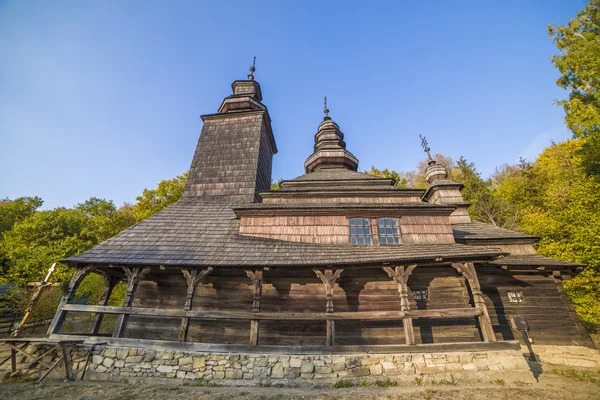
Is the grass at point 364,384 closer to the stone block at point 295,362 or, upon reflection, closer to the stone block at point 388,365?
the stone block at point 388,365

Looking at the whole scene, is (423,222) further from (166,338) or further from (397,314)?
(166,338)

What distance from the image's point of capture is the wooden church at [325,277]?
7805 mm

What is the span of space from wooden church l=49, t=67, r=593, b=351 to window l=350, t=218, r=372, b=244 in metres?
0.04

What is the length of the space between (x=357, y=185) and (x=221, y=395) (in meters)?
10.1

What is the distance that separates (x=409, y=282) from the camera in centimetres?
907

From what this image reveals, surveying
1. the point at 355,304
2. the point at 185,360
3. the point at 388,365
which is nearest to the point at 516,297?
the point at 355,304

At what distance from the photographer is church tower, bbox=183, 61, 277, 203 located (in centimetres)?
1440

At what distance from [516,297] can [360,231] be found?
6.80 metres

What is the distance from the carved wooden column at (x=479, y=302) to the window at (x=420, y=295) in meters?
1.64

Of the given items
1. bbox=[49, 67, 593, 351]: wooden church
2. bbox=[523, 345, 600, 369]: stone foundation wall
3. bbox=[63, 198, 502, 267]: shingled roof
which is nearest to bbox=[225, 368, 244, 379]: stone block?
bbox=[49, 67, 593, 351]: wooden church

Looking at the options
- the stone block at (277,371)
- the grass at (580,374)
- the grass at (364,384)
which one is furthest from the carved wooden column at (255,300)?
the grass at (580,374)

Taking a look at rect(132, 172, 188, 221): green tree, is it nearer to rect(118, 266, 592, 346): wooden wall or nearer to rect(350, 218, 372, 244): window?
rect(118, 266, 592, 346): wooden wall

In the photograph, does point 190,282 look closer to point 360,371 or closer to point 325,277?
point 325,277

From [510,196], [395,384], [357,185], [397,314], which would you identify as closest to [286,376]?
[395,384]
